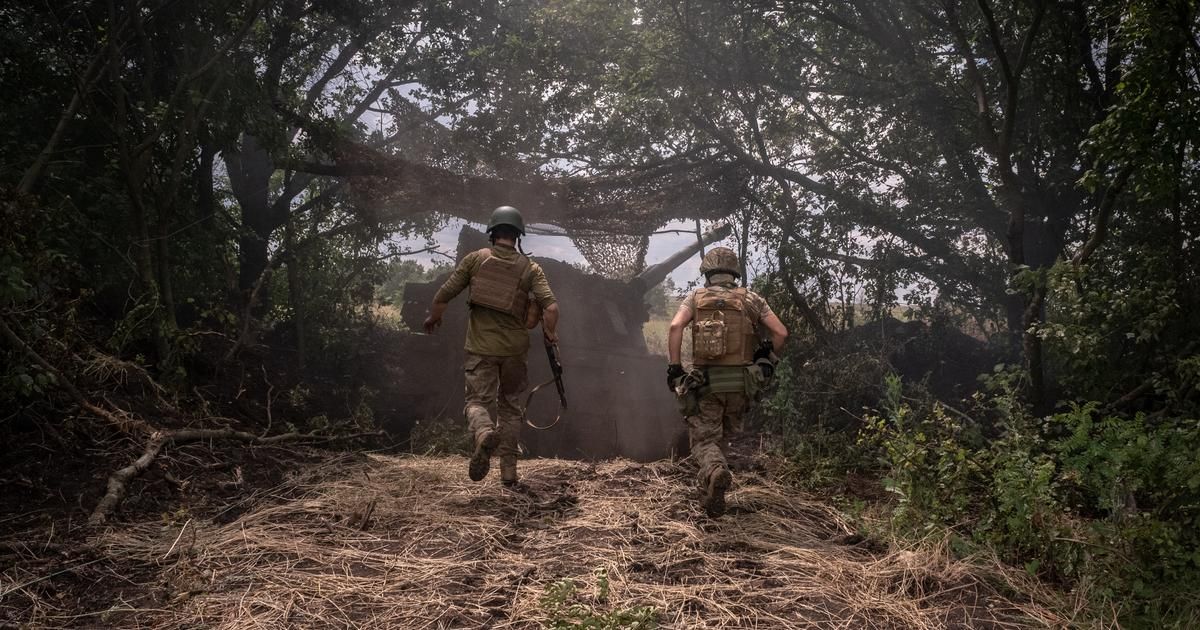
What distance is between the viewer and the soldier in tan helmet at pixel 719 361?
5.17m

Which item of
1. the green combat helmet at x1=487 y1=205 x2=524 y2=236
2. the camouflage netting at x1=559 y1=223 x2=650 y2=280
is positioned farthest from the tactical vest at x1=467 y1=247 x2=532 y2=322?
the camouflage netting at x1=559 y1=223 x2=650 y2=280

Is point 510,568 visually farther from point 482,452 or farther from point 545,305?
point 545,305

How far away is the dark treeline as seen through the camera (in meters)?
4.39

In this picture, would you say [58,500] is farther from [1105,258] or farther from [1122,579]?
[1105,258]

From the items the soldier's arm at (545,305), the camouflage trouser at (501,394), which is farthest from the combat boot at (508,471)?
the soldier's arm at (545,305)

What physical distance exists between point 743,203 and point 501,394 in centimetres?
643

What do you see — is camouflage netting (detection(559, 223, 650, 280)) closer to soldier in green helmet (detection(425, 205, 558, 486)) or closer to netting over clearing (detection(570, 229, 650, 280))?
netting over clearing (detection(570, 229, 650, 280))

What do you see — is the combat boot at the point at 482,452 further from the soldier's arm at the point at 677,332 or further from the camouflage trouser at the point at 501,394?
the soldier's arm at the point at 677,332

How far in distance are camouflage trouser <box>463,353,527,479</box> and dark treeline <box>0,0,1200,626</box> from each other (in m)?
1.88

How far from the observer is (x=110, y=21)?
5.61 metres

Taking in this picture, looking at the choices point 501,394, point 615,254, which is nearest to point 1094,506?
point 501,394

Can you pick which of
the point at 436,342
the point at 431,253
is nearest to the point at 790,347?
the point at 436,342

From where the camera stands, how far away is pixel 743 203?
36.1ft

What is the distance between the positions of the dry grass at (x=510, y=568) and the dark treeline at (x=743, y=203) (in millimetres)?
590
